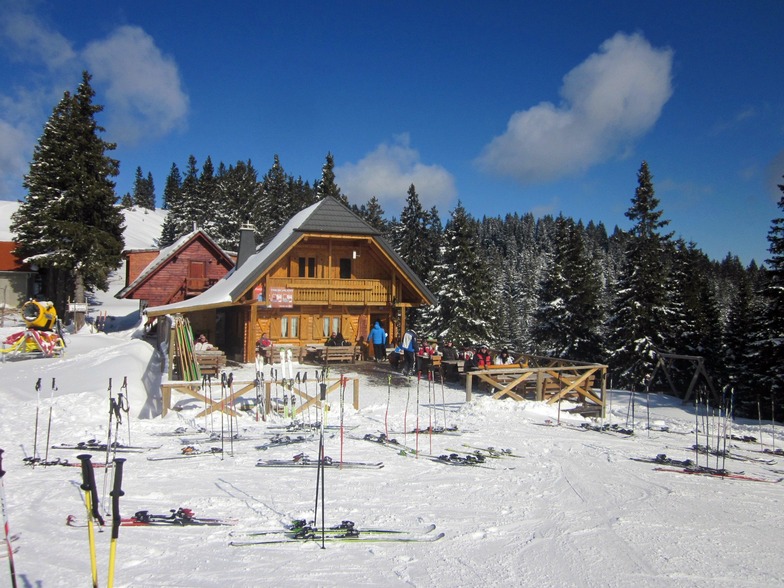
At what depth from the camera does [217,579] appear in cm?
526

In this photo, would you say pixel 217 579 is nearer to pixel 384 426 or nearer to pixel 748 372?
pixel 384 426

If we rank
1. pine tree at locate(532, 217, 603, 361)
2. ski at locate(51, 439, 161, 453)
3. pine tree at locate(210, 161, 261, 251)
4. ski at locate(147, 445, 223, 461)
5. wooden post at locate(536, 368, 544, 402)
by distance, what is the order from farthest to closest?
pine tree at locate(210, 161, 261, 251) < pine tree at locate(532, 217, 603, 361) < wooden post at locate(536, 368, 544, 402) < ski at locate(51, 439, 161, 453) < ski at locate(147, 445, 223, 461)

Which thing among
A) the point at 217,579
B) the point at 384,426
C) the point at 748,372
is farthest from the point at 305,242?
the point at 748,372

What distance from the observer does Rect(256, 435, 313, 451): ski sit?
11.1 metres

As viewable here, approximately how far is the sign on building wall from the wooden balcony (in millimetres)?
202

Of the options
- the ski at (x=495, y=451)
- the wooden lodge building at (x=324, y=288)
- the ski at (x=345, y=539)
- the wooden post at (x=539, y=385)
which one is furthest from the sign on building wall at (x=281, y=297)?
the ski at (x=345, y=539)

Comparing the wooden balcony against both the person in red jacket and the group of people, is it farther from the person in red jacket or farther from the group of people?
the person in red jacket

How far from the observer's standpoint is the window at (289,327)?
83.9ft

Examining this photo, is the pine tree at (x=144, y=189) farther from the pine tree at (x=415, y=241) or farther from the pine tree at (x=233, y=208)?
the pine tree at (x=415, y=241)

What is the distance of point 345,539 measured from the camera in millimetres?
6285

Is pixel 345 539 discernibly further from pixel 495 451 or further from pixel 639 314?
pixel 639 314

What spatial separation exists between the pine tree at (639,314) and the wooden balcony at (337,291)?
1539cm

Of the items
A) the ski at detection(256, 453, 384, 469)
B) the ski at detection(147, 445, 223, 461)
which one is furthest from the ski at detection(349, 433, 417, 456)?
the ski at detection(147, 445, 223, 461)

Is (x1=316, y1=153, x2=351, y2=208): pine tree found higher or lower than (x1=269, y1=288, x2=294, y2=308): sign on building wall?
higher
